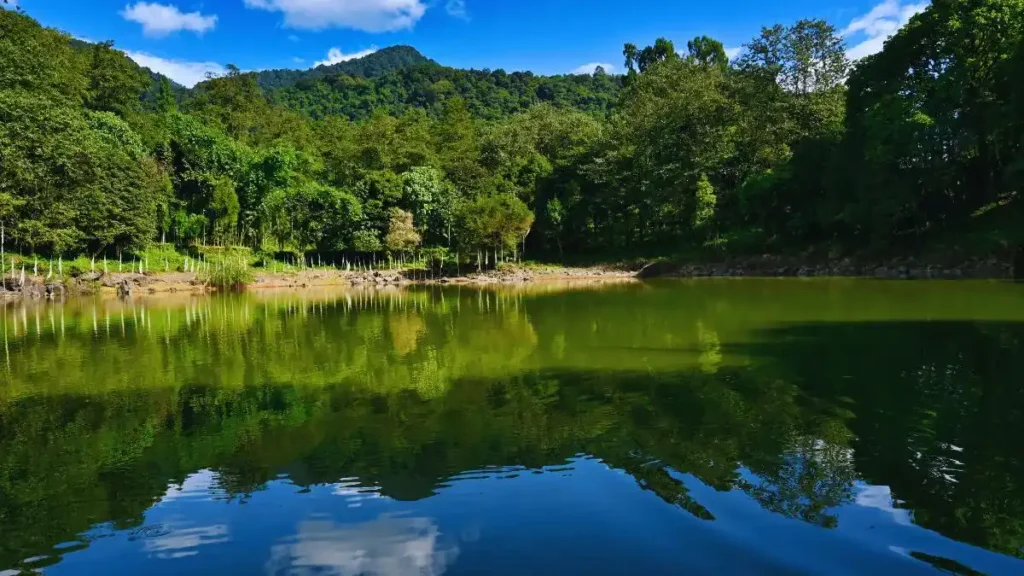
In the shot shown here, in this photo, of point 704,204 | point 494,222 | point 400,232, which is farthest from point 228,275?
point 704,204

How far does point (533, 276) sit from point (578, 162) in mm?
14327

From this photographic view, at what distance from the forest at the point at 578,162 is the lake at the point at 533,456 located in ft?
85.5

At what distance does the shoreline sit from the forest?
2343 millimetres

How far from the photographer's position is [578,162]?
207 ft

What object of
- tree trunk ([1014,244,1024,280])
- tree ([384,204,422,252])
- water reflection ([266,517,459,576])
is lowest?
water reflection ([266,517,459,576])

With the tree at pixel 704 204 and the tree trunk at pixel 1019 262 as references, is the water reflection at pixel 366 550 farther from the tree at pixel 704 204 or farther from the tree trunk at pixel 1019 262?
the tree at pixel 704 204

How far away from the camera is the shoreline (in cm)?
3547

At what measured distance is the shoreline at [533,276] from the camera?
3547cm

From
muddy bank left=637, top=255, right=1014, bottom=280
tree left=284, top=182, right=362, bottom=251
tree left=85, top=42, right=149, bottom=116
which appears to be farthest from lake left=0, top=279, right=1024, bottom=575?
tree left=85, top=42, right=149, bottom=116

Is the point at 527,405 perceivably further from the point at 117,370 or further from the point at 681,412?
the point at 117,370

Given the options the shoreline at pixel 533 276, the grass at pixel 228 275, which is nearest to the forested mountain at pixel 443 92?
the shoreline at pixel 533 276

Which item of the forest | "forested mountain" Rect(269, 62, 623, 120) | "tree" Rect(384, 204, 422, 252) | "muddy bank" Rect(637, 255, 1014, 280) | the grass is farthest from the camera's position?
"forested mountain" Rect(269, 62, 623, 120)

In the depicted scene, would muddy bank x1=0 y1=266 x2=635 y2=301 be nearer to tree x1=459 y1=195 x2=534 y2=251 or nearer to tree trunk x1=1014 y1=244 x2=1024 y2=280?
tree x1=459 y1=195 x2=534 y2=251

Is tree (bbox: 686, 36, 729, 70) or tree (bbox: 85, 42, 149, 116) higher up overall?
tree (bbox: 686, 36, 729, 70)
